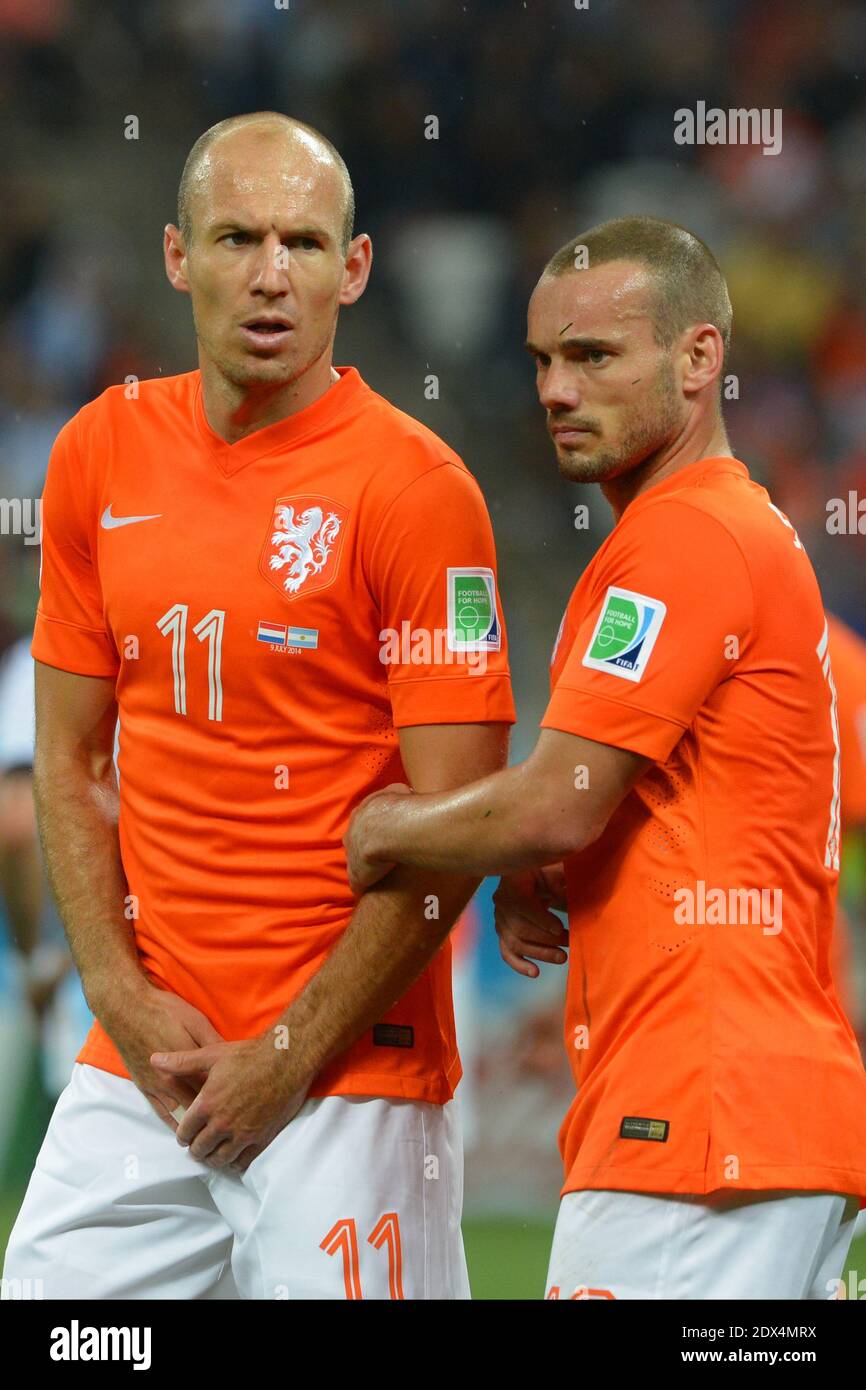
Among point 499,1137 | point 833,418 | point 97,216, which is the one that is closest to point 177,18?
point 97,216

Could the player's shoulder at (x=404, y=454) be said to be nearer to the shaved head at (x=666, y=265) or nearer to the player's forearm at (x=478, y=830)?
the shaved head at (x=666, y=265)

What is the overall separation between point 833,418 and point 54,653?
3.78m

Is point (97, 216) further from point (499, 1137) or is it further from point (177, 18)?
point (499, 1137)

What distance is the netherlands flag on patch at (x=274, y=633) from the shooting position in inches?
95.3

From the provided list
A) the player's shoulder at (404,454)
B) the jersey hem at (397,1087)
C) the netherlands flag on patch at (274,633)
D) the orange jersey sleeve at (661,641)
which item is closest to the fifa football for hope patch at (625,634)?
the orange jersey sleeve at (661,641)

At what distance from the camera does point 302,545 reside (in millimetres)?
2441

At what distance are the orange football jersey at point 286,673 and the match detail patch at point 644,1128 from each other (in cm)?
35

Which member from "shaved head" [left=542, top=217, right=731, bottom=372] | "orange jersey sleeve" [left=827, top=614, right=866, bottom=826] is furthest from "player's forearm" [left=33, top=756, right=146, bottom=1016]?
"orange jersey sleeve" [left=827, top=614, right=866, bottom=826]

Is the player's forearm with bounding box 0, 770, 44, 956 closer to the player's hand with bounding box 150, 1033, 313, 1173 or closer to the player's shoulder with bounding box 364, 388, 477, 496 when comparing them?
the player's hand with bounding box 150, 1033, 313, 1173

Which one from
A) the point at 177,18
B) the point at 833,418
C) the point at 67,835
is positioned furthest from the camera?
the point at 177,18

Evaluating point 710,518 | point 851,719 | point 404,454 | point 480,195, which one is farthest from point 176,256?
point 480,195

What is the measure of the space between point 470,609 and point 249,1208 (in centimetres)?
90

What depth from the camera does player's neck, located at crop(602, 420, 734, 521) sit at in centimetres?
247

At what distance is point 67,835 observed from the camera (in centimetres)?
269
